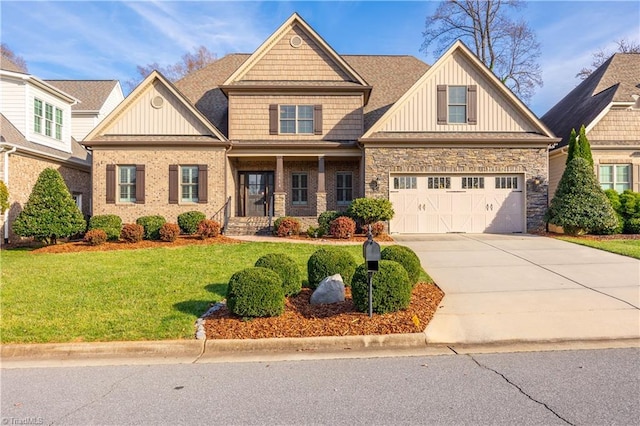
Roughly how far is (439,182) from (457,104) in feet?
11.0

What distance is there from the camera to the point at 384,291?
594 cm

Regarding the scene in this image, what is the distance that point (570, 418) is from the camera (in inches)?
132

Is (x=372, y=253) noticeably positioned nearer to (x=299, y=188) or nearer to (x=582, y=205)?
(x=582, y=205)

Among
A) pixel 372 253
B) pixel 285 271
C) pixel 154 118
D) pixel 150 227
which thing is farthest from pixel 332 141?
pixel 372 253

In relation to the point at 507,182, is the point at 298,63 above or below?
above

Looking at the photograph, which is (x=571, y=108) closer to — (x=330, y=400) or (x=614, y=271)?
(x=614, y=271)

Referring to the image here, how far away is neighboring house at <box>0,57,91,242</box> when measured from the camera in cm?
1453

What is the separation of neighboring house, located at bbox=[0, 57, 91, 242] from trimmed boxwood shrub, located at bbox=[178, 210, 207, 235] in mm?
5844

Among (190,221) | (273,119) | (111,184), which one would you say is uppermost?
(273,119)

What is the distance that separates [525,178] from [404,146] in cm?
504

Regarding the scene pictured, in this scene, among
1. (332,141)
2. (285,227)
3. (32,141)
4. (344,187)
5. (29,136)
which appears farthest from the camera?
(344,187)

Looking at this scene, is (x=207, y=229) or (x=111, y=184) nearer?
(x=207, y=229)

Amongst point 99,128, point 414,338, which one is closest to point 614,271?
point 414,338

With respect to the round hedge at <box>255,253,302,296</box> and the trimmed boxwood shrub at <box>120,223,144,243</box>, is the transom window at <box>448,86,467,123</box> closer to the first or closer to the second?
the round hedge at <box>255,253,302,296</box>
